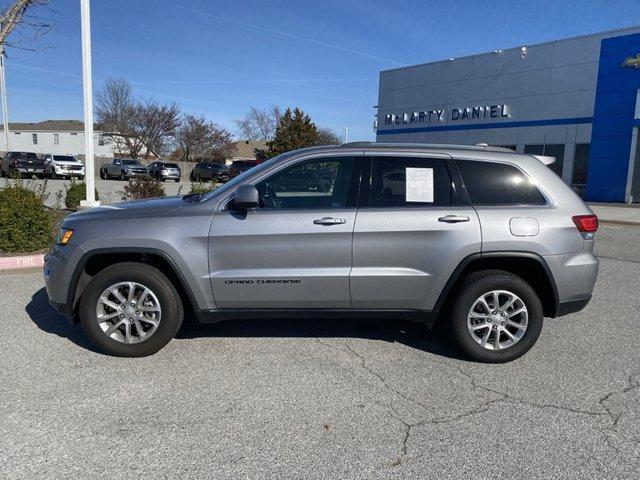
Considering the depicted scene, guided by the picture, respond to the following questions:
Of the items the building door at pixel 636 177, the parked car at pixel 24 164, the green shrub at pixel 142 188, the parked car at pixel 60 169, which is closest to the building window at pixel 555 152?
the building door at pixel 636 177

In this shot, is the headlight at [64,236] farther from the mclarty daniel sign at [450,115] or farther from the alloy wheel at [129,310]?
the mclarty daniel sign at [450,115]

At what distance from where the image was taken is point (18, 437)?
2.92 metres

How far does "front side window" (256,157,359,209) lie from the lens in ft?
13.5

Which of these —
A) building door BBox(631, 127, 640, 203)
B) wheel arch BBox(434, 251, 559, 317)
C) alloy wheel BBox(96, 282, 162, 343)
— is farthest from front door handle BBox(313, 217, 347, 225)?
building door BBox(631, 127, 640, 203)

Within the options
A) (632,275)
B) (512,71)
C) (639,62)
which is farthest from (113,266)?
(512,71)

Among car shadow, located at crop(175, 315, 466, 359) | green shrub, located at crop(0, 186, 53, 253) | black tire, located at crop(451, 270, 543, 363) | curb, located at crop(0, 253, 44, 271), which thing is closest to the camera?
black tire, located at crop(451, 270, 543, 363)

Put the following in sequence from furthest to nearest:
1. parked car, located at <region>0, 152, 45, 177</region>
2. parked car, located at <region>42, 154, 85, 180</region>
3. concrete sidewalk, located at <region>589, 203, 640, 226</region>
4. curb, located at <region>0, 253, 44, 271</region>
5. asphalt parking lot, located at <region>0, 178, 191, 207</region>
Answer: parked car, located at <region>42, 154, 85, 180</region>, parked car, located at <region>0, 152, 45, 177</region>, concrete sidewalk, located at <region>589, 203, 640, 226</region>, asphalt parking lot, located at <region>0, 178, 191, 207</region>, curb, located at <region>0, 253, 44, 271</region>

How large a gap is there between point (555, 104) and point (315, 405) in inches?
1001

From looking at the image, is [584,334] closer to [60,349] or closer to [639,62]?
[60,349]

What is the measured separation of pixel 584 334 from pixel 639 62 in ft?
70.3

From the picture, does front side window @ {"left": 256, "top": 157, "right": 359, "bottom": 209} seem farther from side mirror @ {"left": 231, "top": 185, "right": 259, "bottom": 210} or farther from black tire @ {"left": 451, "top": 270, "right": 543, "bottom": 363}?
black tire @ {"left": 451, "top": 270, "right": 543, "bottom": 363}

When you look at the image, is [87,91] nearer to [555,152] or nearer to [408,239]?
[408,239]

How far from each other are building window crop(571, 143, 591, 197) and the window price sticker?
74.8ft

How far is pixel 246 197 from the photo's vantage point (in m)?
3.80
